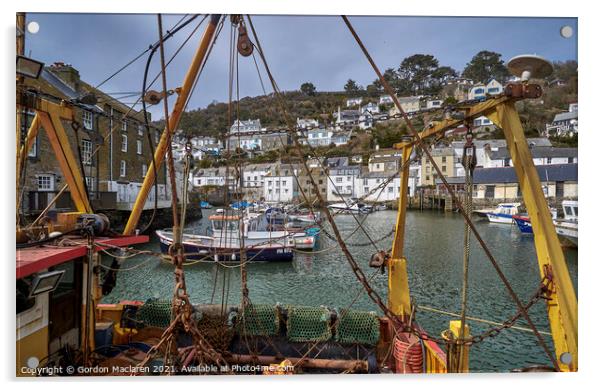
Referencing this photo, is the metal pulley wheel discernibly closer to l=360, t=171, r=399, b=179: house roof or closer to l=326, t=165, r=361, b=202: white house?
l=360, t=171, r=399, b=179: house roof

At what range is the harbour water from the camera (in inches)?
209

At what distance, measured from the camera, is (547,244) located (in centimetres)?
219

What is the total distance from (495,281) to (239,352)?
8.05m

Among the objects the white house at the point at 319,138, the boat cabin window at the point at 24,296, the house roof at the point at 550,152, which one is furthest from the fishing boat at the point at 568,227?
the white house at the point at 319,138

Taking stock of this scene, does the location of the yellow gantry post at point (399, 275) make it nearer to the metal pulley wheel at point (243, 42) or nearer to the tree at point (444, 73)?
the metal pulley wheel at point (243, 42)

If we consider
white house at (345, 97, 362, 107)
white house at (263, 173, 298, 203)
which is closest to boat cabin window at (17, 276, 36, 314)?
white house at (345, 97, 362, 107)

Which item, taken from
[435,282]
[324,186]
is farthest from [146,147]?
[324,186]

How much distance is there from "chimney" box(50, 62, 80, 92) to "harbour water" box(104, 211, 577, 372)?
9.99 ft

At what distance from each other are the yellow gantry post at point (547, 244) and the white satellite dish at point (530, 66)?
0.70 ft

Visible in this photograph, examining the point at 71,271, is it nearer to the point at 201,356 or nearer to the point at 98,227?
the point at 98,227

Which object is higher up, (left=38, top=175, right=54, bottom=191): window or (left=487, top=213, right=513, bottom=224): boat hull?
(left=38, top=175, right=54, bottom=191): window

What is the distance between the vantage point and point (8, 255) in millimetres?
2484

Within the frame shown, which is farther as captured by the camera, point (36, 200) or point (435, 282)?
point (435, 282)

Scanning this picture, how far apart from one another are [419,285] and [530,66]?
7.47 metres
